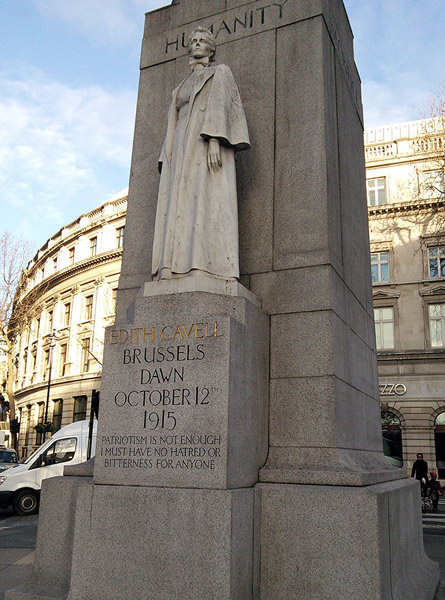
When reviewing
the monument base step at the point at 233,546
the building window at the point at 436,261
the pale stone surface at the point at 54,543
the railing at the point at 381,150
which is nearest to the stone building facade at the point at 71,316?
the railing at the point at 381,150

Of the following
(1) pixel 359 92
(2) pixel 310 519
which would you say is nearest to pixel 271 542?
(2) pixel 310 519

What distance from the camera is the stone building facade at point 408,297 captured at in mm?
34062

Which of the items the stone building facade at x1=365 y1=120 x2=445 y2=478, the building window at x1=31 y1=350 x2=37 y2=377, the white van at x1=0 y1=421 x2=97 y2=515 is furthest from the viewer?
the building window at x1=31 y1=350 x2=37 y2=377

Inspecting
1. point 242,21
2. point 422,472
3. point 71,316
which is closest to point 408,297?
point 422,472

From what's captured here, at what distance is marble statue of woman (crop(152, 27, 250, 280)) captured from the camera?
6184mm

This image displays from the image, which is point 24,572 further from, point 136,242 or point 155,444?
point 136,242

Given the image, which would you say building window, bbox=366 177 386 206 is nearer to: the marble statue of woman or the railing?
the railing

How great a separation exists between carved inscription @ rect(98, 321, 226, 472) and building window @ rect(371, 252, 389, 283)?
33.0m

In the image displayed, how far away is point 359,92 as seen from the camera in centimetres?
985

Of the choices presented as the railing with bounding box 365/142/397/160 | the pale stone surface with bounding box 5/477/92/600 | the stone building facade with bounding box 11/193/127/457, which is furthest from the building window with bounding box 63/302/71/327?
the pale stone surface with bounding box 5/477/92/600

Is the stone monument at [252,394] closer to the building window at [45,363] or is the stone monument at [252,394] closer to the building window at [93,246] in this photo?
the building window at [93,246]

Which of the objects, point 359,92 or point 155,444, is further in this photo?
point 359,92

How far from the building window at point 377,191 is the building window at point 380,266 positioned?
3488mm

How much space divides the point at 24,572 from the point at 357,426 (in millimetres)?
4179
